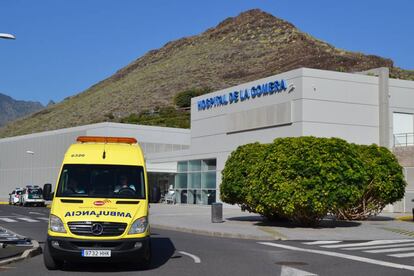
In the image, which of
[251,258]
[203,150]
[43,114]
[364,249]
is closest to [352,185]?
[364,249]

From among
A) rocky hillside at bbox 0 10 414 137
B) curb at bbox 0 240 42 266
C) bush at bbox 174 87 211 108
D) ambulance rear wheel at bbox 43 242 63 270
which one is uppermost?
rocky hillside at bbox 0 10 414 137

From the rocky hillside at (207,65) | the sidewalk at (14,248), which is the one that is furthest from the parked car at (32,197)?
the rocky hillside at (207,65)

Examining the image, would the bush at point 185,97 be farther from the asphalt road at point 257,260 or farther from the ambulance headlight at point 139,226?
the ambulance headlight at point 139,226

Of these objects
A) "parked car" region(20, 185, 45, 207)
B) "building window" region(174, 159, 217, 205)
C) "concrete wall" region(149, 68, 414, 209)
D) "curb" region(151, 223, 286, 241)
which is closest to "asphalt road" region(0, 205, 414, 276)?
"curb" region(151, 223, 286, 241)

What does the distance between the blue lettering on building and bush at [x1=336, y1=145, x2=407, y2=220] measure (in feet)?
40.7

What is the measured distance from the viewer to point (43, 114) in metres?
144

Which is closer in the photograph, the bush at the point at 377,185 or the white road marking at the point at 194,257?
the white road marking at the point at 194,257

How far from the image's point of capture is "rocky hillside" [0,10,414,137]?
121812 mm

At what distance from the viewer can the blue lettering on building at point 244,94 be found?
4038 centimetres

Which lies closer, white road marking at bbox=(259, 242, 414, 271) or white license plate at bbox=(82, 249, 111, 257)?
white license plate at bbox=(82, 249, 111, 257)

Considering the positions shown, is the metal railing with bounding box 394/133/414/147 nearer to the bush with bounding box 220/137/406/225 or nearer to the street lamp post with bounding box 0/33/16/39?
the bush with bounding box 220/137/406/225

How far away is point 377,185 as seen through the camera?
2711cm

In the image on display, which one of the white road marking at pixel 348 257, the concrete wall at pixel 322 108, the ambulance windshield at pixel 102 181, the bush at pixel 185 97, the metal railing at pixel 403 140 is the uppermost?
the bush at pixel 185 97

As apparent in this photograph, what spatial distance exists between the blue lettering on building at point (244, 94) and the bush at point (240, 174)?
1385 centimetres
